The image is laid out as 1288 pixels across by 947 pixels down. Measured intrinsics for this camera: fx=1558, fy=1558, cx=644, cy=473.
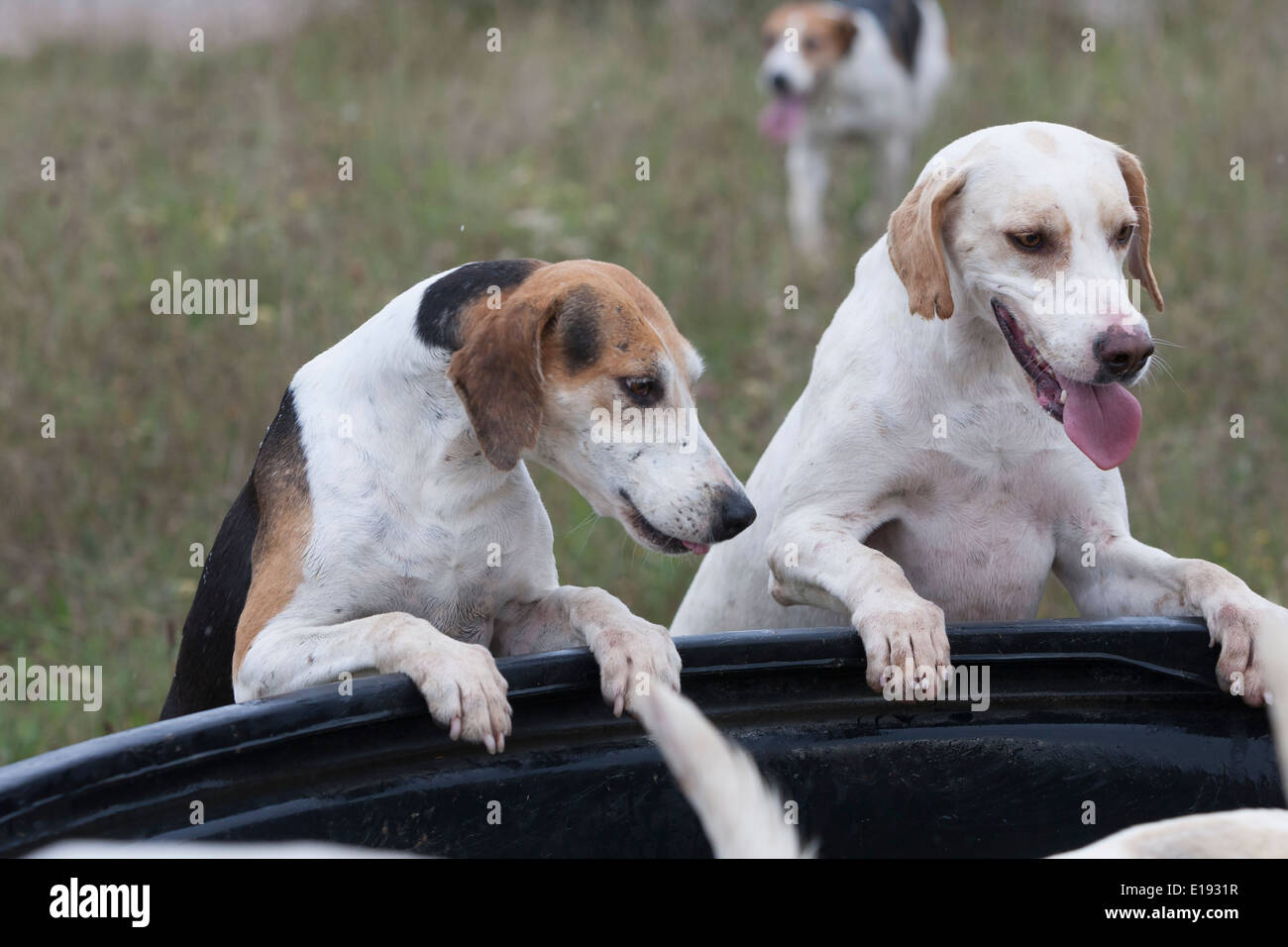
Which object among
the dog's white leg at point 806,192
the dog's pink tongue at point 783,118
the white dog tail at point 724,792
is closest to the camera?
the white dog tail at point 724,792

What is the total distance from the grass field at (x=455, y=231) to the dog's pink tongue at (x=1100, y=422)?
1.34 metres

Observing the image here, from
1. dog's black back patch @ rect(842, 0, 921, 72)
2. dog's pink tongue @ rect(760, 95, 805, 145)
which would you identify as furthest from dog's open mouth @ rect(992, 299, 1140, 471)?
dog's black back patch @ rect(842, 0, 921, 72)

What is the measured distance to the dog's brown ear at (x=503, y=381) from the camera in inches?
113

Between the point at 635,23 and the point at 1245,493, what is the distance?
21.7 feet

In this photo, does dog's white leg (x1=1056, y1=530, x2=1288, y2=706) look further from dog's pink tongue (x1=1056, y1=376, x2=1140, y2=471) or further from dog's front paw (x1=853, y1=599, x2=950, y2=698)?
dog's front paw (x1=853, y1=599, x2=950, y2=698)

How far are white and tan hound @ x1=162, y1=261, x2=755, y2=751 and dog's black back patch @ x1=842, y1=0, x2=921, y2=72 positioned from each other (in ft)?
21.6

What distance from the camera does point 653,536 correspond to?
298 cm

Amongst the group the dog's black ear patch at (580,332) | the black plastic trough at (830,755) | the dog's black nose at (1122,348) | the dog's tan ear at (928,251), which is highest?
the dog's tan ear at (928,251)

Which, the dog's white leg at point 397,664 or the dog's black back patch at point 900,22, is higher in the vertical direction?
the dog's black back patch at point 900,22

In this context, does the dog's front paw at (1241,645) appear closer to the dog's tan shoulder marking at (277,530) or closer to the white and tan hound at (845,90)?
the dog's tan shoulder marking at (277,530)

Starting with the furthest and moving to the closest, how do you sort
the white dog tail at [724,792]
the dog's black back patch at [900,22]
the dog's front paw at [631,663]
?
the dog's black back patch at [900,22] → the dog's front paw at [631,663] → the white dog tail at [724,792]

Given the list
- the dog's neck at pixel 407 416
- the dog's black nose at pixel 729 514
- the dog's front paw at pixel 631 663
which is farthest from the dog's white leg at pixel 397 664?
the dog's black nose at pixel 729 514

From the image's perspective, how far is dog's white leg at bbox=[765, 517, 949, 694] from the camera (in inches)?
110
